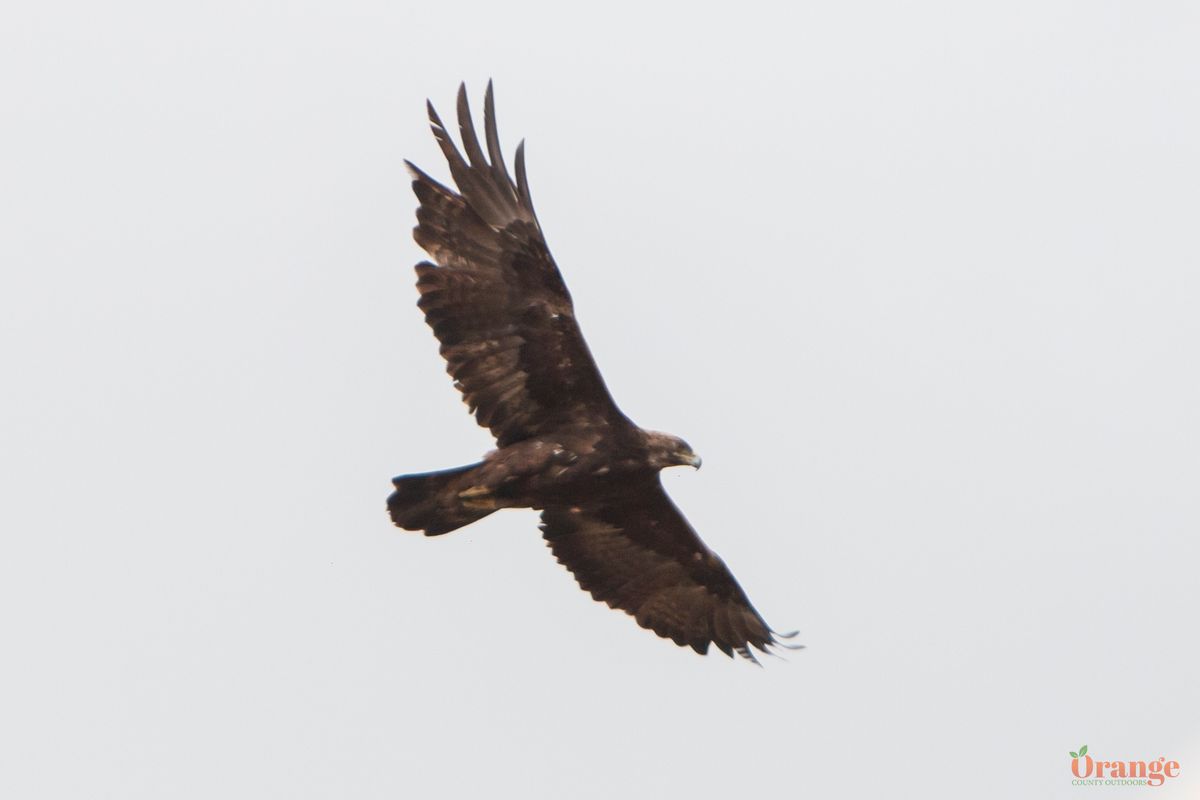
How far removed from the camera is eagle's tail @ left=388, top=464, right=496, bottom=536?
14.4 m

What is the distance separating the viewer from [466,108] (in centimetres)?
1383

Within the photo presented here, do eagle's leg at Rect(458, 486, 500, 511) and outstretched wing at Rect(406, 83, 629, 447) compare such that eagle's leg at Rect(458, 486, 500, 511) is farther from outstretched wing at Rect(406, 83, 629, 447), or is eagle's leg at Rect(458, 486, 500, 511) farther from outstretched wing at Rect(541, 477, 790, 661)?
outstretched wing at Rect(541, 477, 790, 661)

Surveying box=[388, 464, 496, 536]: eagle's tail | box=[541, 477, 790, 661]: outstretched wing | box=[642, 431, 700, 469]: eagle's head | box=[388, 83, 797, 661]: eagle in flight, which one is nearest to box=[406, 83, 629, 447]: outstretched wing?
box=[388, 83, 797, 661]: eagle in flight

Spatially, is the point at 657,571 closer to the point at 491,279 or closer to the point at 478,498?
the point at 478,498

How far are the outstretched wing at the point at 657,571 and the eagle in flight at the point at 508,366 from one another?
48 centimetres

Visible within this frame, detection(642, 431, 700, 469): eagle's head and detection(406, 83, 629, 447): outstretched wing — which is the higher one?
detection(406, 83, 629, 447): outstretched wing

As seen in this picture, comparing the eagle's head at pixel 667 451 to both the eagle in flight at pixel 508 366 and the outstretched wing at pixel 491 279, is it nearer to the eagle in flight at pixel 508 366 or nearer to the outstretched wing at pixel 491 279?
the eagle in flight at pixel 508 366

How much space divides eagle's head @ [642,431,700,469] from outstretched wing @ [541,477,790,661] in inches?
25.5

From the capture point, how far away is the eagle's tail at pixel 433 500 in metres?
14.4

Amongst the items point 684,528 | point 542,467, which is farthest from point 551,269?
point 684,528

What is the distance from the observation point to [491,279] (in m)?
14.1

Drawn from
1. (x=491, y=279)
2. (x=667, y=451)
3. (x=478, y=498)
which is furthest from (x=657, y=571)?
(x=491, y=279)

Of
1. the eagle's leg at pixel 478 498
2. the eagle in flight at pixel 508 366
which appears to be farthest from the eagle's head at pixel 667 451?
the eagle's leg at pixel 478 498

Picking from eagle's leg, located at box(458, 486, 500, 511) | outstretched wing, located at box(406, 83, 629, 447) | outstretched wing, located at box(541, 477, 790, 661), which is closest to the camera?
outstretched wing, located at box(406, 83, 629, 447)
